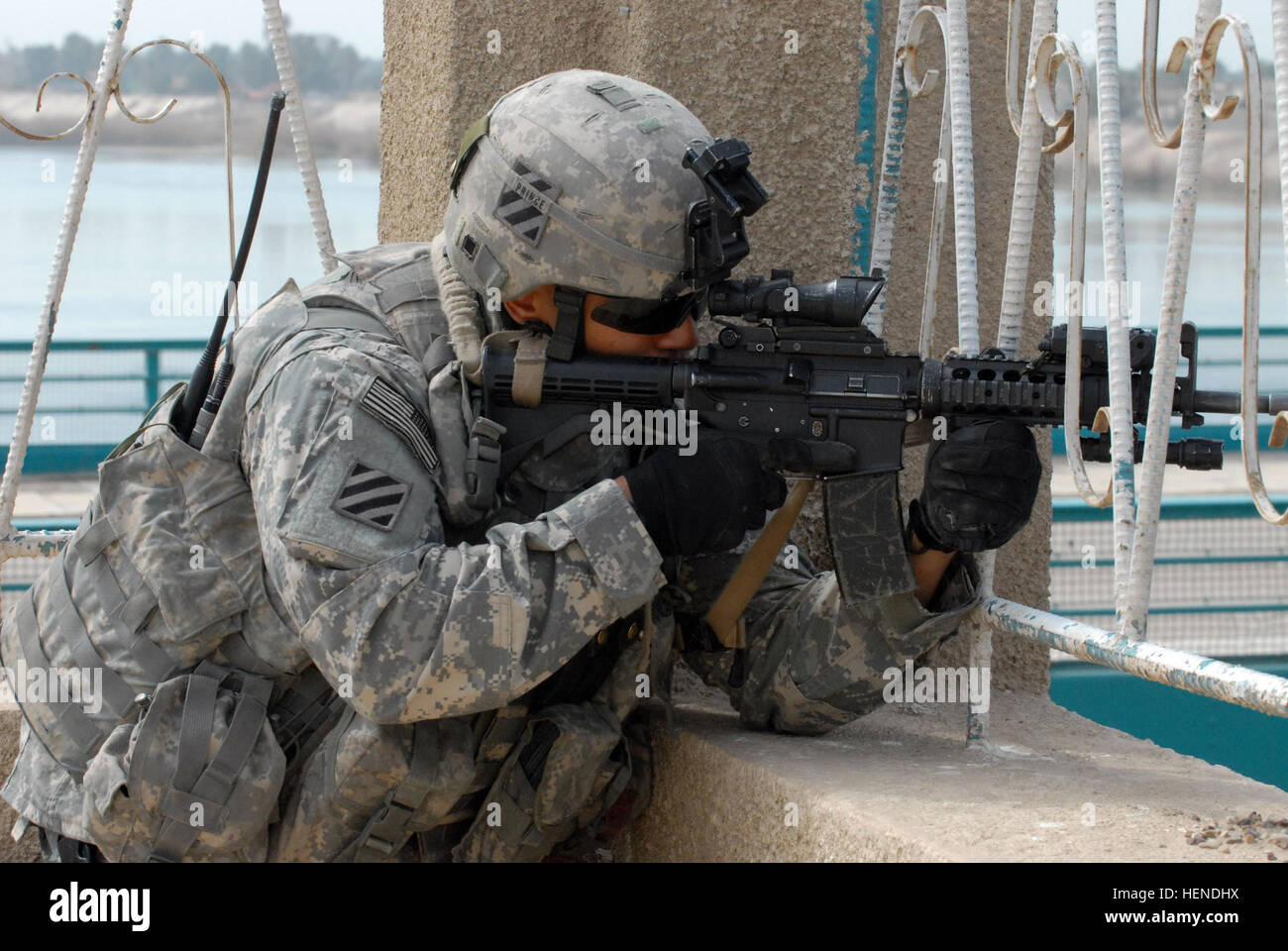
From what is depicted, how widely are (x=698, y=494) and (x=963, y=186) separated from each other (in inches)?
28.8

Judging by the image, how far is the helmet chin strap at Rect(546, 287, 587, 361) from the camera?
250 cm

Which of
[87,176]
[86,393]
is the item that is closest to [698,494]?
[87,176]

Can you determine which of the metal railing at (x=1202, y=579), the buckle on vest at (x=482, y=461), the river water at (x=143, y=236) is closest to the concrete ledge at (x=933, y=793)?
the buckle on vest at (x=482, y=461)

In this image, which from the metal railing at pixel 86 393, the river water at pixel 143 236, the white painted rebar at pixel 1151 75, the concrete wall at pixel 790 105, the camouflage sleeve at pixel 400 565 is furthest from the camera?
the river water at pixel 143 236

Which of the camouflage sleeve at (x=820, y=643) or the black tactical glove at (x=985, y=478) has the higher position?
the black tactical glove at (x=985, y=478)

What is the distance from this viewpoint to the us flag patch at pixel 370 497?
2.25 m

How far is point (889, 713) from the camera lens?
308 cm

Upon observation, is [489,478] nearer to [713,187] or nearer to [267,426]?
[267,426]

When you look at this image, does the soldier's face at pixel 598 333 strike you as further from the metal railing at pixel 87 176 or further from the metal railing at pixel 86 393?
the metal railing at pixel 86 393

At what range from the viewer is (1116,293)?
2.12 m

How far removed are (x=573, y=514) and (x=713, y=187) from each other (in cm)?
58

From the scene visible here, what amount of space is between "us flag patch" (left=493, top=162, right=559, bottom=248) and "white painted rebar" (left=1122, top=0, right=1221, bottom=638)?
37.7 inches

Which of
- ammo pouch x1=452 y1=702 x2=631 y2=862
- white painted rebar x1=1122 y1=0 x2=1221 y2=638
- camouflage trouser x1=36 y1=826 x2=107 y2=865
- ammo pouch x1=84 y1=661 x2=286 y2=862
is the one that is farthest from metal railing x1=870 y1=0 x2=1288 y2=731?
camouflage trouser x1=36 y1=826 x2=107 y2=865
